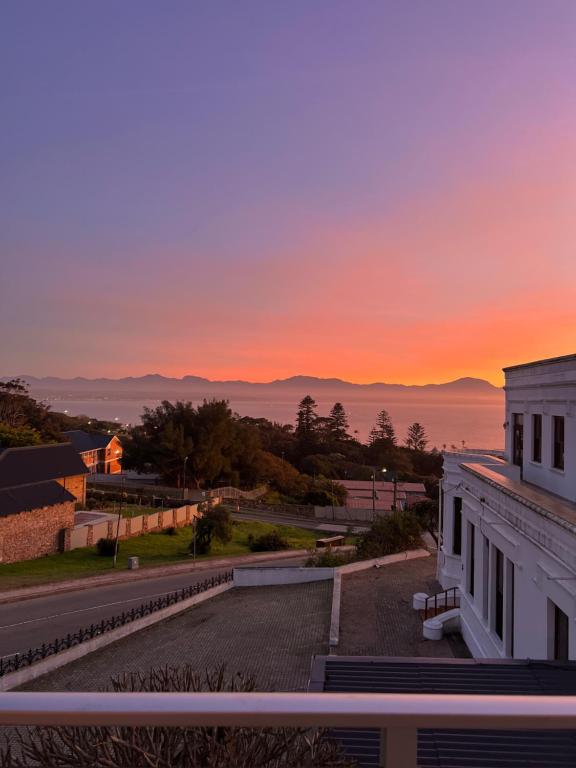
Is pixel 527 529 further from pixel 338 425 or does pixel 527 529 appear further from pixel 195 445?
pixel 338 425

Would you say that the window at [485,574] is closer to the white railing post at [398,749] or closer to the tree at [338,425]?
the white railing post at [398,749]

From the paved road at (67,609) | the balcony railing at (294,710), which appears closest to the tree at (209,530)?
the paved road at (67,609)

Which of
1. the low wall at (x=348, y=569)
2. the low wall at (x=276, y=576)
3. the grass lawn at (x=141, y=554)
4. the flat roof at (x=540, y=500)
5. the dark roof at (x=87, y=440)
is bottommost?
the grass lawn at (x=141, y=554)

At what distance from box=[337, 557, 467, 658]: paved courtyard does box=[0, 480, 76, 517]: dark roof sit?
17120 mm

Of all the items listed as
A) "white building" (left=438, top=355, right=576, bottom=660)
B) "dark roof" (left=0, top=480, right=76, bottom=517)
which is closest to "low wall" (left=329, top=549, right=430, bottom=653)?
"white building" (left=438, top=355, right=576, bottom=660)

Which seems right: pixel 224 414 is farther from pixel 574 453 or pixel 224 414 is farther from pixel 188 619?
pixel 574 453

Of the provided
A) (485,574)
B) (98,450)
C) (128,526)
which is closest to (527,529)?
(485,574)

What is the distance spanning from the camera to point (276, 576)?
21234 mm

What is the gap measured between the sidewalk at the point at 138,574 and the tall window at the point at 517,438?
17119 mm

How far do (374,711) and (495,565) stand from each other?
10607 millimetres

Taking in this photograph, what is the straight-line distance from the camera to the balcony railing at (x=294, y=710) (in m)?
1.34

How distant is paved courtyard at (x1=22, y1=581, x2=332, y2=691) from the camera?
1255 cm

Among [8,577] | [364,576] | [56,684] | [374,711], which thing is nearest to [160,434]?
[8,577]

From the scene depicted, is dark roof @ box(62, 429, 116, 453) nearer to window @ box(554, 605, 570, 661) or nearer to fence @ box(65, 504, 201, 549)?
fence @ box(65, 504, 201, 549)
